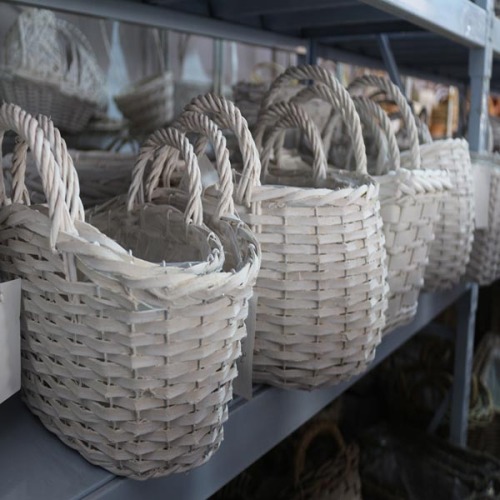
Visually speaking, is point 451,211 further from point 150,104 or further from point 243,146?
point 150,104

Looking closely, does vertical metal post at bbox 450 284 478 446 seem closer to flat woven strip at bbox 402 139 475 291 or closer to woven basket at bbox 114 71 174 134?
flat woven strip at bbox 402 139 475 291

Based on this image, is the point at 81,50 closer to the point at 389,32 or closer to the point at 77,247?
the point at 389,32

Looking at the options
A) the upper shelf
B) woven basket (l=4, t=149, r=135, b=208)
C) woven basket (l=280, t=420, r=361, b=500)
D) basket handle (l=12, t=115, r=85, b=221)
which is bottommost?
woven basket (l=280, t=420, r=361, b=500)

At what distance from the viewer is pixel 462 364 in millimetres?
1322

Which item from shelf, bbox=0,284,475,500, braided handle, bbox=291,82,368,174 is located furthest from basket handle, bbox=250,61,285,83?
shelf, bbox=0,284,475,500

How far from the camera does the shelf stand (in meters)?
0.43

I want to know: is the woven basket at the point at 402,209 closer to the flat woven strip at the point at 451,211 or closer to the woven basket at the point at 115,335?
the flat woven strip at the point at 451,211

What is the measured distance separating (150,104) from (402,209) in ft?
2.44

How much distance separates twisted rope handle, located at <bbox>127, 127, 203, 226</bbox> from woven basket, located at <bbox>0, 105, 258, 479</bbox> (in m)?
0.04

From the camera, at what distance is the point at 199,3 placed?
0.99 m

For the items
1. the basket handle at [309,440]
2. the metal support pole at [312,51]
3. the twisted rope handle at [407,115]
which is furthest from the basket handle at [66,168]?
the metal support pole at [312,51]

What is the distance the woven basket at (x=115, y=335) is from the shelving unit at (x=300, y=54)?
1.2 inches

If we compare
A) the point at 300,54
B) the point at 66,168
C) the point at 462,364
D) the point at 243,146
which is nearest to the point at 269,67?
the point at 300,54

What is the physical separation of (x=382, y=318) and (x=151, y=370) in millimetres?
292
